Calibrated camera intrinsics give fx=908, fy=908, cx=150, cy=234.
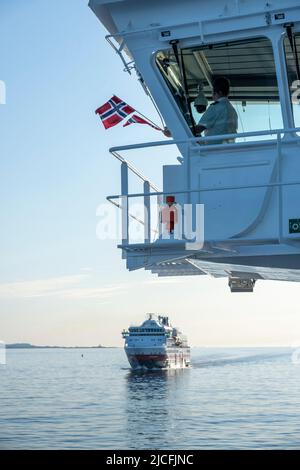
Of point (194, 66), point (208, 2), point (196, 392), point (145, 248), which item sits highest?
point (208, 2)

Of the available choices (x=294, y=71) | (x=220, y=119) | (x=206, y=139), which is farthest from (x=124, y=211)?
(x=294, y=71)

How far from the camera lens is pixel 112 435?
47094 millimetres

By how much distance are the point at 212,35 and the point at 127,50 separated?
1448 mm

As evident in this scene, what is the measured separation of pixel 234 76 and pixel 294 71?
3.22 ft

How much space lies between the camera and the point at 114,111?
47.3 ft

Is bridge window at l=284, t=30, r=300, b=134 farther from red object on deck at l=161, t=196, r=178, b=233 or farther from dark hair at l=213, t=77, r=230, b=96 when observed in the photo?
red object on deck at l=161, t=196, r=178, b=233

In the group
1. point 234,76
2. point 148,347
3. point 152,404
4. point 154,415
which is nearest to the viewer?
point 234,76

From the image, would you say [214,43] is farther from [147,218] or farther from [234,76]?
[147,218]

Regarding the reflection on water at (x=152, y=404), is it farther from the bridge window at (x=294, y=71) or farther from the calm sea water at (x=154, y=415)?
the bridge window at (x=294, y=71)

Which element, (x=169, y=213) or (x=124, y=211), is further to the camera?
(x=169, y=213)

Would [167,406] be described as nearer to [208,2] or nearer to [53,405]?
[53,405]

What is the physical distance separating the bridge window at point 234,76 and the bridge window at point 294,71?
217mm
